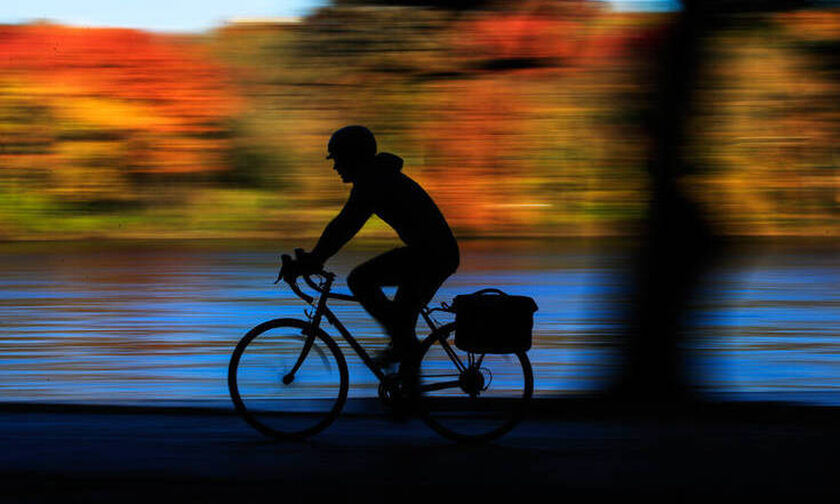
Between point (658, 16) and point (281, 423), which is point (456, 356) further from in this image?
point (658, 16)

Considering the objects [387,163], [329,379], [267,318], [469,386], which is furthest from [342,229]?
[267,318]

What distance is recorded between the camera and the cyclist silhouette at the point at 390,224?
6.76 metres

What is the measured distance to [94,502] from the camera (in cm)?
559

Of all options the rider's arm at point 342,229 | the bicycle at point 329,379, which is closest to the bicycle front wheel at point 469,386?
the bicycle at point 329,379

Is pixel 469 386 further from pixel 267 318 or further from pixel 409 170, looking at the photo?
pixel 409 170

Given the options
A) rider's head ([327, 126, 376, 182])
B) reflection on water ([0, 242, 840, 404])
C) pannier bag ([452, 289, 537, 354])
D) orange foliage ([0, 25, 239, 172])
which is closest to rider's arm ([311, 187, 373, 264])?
rider's head ([327, 126, 376, 182])

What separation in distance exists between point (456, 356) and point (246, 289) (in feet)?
35.7

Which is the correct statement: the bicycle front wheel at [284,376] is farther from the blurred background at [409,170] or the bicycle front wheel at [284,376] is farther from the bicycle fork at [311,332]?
the blurred background at [409,170]

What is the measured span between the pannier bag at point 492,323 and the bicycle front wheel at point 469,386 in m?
0.14

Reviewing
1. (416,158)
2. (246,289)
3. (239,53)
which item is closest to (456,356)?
(246,289)

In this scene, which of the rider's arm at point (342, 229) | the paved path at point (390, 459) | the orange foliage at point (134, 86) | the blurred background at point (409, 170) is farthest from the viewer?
the orange foliage at point (134, 86)

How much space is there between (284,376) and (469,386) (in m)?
0.93

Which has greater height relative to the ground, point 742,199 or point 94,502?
point 742,199

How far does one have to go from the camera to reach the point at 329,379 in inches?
279
